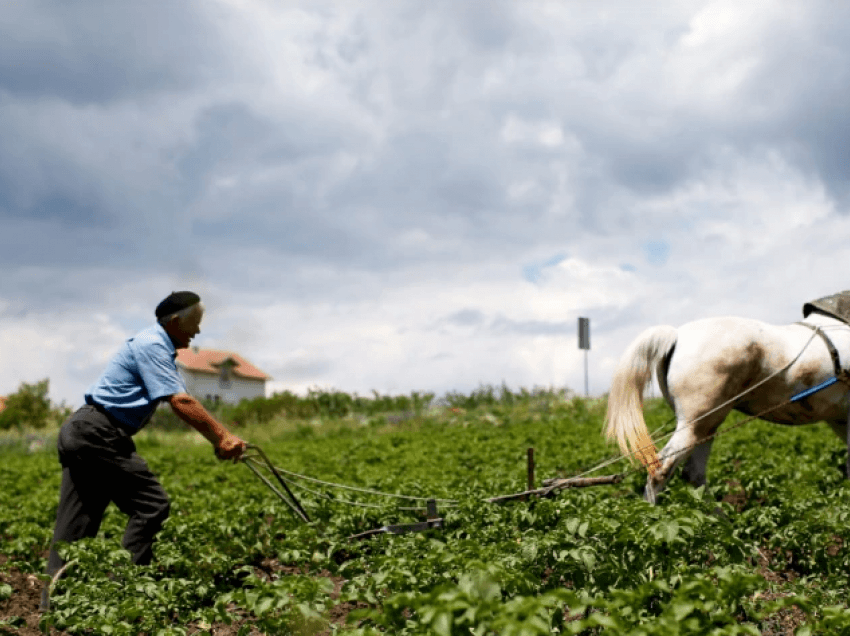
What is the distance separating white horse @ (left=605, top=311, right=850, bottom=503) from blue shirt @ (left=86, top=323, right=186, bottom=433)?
3.15 meters

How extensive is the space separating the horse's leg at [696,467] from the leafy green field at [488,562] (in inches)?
9.5

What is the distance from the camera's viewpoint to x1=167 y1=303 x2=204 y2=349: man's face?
4.93 metres

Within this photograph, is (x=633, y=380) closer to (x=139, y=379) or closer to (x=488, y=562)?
(x=488, y=562)

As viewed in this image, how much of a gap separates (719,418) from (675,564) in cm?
252

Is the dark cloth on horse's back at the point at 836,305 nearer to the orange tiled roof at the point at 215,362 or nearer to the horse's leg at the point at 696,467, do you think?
the horse's leg at the point at 696,467

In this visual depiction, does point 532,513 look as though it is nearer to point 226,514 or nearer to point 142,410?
point 142,410

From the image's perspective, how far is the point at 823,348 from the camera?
19.0 ft

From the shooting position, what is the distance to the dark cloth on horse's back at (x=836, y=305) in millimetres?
5930

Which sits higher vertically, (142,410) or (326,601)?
(142,410)

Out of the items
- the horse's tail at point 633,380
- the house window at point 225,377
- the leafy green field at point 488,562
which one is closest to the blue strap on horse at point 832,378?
the leafy green field at point 488,562

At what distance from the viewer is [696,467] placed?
5879 millimetres


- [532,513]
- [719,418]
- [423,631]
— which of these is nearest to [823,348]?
[719,418]

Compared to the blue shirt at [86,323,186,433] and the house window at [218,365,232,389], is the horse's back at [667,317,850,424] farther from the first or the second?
the house window at [218,365,232,389]

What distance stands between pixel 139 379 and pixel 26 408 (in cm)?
2887
